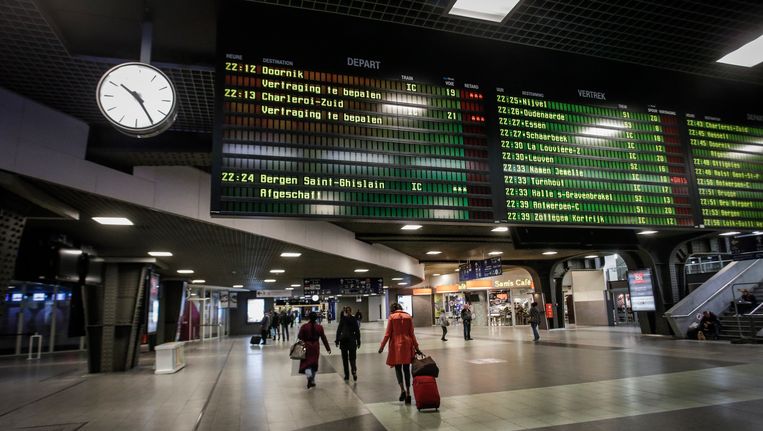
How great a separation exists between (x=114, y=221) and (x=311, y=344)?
4.87m

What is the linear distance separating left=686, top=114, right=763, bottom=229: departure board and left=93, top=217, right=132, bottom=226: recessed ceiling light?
35.6ft

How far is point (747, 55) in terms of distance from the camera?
703cm

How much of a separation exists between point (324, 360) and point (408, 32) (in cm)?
1233

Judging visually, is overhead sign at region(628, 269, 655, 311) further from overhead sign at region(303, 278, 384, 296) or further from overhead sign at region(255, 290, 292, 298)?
overhead sign at region(255, 290, 292, 298)

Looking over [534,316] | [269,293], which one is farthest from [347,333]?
[269,293]

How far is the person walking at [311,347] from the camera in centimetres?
986

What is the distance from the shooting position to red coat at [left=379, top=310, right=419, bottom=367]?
7707mm

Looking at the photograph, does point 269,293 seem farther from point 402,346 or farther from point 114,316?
point 402,346

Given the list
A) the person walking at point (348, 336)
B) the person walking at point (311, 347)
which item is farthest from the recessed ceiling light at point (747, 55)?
the person walking at point (311, 347)

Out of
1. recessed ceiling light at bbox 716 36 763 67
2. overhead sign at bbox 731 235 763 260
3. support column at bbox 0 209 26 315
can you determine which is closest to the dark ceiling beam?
support column at bbox 0 209 26 315

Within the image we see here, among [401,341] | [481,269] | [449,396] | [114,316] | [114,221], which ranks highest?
[114,221]

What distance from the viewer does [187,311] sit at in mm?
28906

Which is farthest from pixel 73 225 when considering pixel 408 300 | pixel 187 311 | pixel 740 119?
pixel 408 300

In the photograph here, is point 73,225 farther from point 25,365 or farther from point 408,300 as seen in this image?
point 408,300
